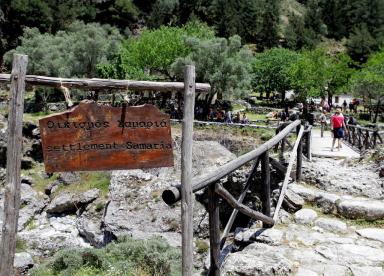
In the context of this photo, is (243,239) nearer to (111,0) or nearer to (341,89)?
(341,89)

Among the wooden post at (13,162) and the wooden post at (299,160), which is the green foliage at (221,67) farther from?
the wooden post at (13,162)

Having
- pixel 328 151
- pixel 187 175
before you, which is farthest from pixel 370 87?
pixel 187 175

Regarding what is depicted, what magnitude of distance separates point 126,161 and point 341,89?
45.2 metres

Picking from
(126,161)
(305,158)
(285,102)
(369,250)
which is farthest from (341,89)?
(126,161)

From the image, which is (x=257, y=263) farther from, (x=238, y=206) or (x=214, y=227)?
(x=214, y=227)

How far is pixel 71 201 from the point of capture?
1928 centimetres

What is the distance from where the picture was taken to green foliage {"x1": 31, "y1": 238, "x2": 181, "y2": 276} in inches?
319

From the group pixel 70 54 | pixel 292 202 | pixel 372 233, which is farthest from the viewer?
pixel 70 54

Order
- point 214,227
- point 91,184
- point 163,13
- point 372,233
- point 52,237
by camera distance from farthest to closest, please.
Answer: point 163,13
point 91,184
point 52,237
point 372,233
point 214,227

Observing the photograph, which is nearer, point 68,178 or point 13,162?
point 13,162

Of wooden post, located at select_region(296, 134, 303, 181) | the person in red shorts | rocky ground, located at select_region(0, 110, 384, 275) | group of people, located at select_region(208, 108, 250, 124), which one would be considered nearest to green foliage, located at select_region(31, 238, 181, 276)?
rocky ground, located at select_region(0, 110, 384, 275)

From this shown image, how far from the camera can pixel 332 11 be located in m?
86.2

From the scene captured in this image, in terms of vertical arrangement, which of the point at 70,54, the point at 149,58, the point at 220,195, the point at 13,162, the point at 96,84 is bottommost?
the point at 220,195

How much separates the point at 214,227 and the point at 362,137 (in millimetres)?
12128
